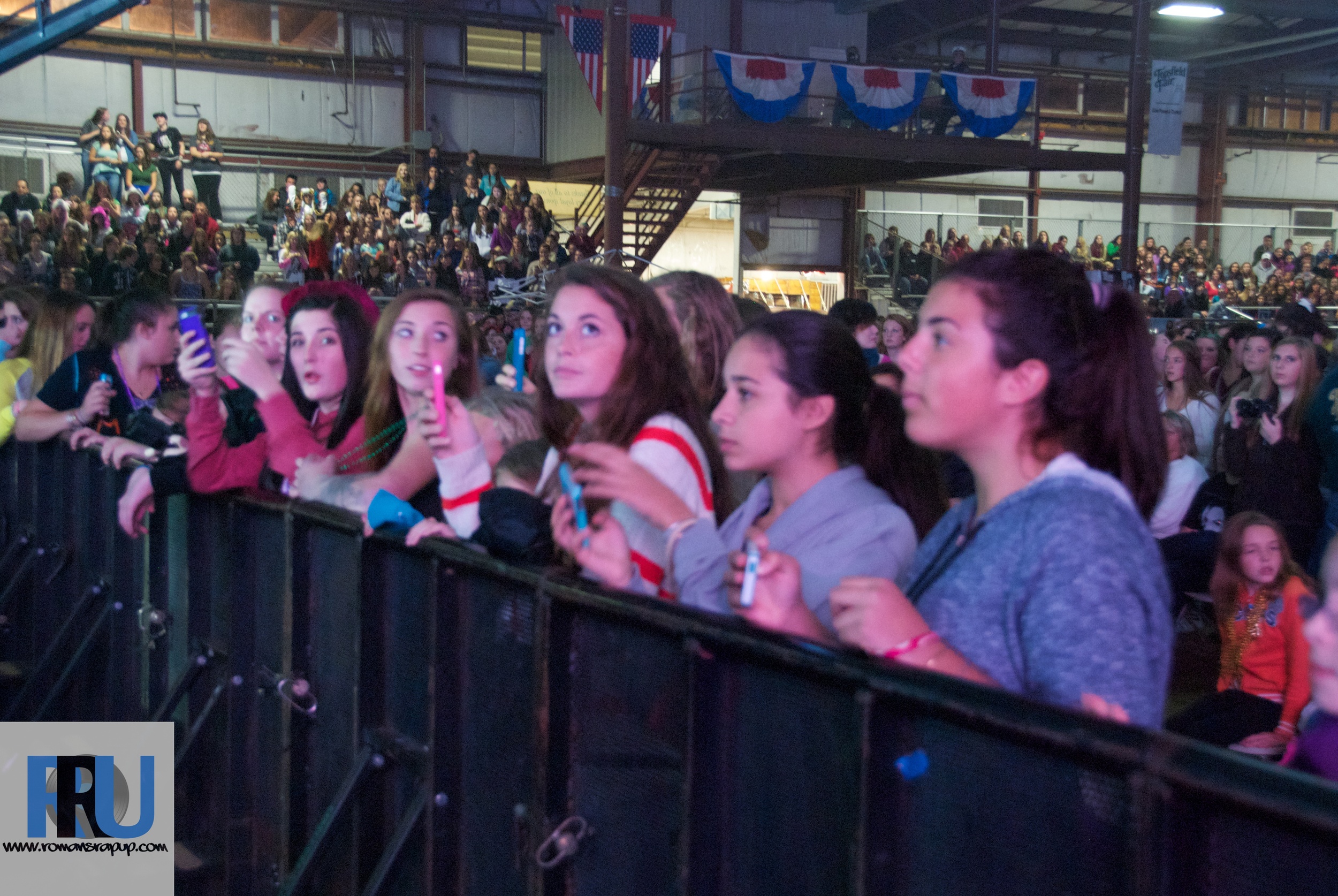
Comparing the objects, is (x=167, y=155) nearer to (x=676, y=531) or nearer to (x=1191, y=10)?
(x=1191, y=10)

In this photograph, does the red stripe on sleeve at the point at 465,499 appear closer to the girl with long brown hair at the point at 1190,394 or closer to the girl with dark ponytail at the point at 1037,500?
the girl with dark ponytail at the point at 1037,500

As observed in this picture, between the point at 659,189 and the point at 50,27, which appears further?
the point at 659,189

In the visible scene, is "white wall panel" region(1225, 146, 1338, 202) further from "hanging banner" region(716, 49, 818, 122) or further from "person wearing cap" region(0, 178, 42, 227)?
"person wearing cap" region(0, 178, 42, 227)

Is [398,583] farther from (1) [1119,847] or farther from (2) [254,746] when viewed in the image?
(1) [1119,847]

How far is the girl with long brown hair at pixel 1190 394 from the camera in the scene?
24.1 feet

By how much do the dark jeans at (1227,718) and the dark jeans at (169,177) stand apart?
1656 cm

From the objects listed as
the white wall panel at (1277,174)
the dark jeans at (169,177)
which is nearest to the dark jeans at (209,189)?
the dark jeans at (169,177)

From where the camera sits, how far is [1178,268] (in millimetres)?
21938

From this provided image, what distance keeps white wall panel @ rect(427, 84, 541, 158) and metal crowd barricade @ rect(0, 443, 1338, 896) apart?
19039 millimetres

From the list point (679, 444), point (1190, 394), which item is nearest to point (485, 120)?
point (1190, 394)

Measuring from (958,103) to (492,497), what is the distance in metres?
17.2

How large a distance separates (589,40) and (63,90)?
9359 mm

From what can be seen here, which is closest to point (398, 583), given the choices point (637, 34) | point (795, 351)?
point (795, 351)

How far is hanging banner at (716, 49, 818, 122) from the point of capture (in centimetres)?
1683
